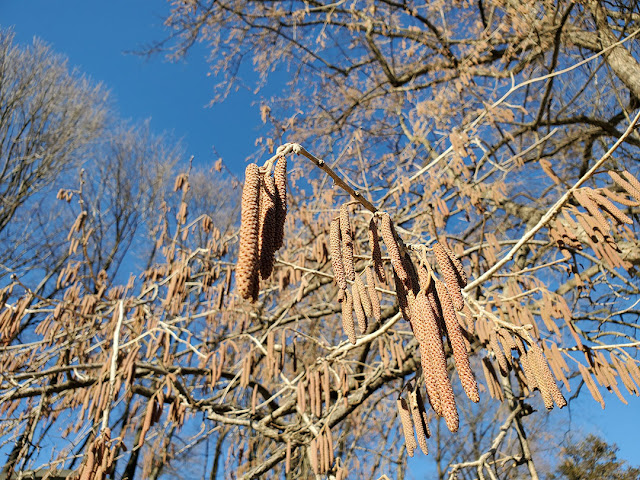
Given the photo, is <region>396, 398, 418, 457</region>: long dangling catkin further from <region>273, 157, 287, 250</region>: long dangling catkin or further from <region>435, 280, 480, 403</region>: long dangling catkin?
<region>273, 157, 287, 250</region>: long dangling catkin

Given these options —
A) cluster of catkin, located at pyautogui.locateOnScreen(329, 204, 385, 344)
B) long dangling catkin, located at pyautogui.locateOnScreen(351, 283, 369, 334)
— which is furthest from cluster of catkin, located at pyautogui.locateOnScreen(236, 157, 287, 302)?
long dangling catkin, located at pyautogui.locateOnScreen(351, 283, 369, 334)

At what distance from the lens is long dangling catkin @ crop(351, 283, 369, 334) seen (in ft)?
3.88

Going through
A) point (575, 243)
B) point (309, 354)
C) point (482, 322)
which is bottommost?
point (482, 322)

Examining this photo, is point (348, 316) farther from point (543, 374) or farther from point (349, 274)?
point (543, 374)

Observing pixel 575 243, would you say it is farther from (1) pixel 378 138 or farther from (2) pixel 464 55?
(1) pixel 378 138

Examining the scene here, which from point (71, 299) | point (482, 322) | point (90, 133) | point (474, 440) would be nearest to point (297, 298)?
point (482, 322)

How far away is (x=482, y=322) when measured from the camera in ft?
6.72

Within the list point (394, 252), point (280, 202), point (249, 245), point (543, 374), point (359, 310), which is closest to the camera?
point (249, 245)

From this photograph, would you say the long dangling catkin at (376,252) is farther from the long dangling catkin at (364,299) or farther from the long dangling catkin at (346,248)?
the long dangling catkin at (364,299)

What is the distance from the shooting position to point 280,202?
0.96 metres

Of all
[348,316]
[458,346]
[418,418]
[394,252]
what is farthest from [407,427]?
[394,252]

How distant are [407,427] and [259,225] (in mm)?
859

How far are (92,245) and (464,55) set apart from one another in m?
8.56

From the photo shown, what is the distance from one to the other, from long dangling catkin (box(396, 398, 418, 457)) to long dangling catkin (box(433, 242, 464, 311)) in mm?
457
